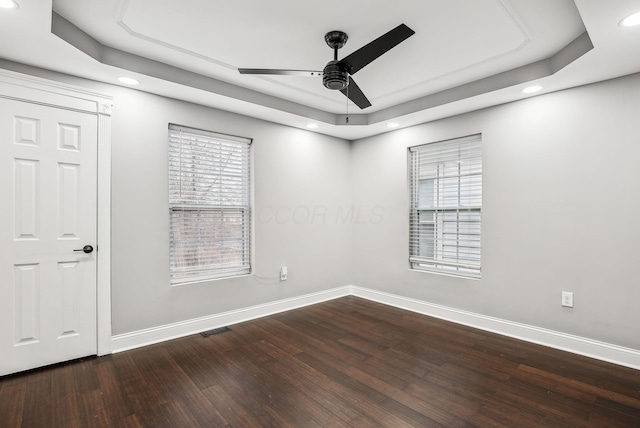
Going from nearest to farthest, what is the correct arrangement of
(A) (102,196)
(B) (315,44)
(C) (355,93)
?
(B) (315,44)
(C) (355,93)
(A) (102,196)

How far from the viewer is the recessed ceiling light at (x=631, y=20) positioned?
191 centimetres

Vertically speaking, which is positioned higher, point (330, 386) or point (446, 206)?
point (446, 206)

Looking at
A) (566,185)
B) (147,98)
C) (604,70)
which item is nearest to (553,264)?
(566,185)

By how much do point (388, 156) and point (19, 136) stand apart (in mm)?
3933

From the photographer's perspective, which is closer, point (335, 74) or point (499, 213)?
point (335, 74)

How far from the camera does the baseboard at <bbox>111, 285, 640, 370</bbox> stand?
9.09ft

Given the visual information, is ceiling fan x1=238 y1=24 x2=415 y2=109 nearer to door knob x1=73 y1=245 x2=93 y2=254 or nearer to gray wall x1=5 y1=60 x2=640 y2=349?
gray wall x1=5 y1=60 x2=640 y2=349

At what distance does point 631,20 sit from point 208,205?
3747 millimetres

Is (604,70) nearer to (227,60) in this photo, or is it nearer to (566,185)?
(566,185)

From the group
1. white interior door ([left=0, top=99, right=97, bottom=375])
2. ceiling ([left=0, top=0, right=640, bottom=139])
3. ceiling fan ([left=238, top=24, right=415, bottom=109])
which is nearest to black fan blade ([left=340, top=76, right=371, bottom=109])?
ceiling fan ([left=238, top=24, right=415, bottom=109])

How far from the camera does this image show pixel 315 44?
2.55 metres

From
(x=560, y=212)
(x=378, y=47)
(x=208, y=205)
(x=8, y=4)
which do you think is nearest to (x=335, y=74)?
(x=378, y=47)

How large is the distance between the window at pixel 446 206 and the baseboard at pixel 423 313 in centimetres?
51

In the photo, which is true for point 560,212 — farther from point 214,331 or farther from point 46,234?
point 46,234
